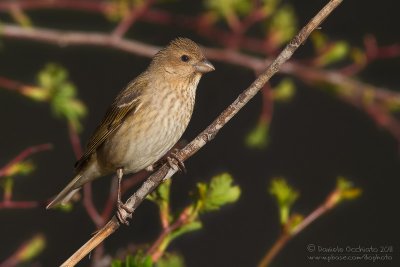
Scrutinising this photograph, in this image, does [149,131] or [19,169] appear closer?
[19,169]

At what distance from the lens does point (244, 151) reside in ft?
21.7

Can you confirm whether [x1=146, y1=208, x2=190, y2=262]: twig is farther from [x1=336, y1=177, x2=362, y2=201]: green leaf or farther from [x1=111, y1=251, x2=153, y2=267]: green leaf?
[x1=336, y1=177, x2=362, y2=201]: green leaf

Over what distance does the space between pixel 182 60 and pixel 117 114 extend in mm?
435

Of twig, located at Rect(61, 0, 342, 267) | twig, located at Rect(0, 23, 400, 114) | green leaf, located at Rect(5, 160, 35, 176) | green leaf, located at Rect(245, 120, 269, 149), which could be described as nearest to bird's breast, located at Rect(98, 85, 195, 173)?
twig, located at Rect(0, 23, 400, 114)

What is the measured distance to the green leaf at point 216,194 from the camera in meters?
2.29

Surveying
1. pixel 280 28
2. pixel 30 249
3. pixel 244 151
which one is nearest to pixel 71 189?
pixel 30 249

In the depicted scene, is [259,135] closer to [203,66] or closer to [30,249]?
[203,66]

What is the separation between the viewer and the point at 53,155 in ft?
20.6

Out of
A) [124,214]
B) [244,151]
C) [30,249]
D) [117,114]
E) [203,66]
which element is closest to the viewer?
[30,249]

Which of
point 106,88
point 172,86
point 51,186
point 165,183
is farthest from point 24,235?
point 165,183

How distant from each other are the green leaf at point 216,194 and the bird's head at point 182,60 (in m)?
1.34

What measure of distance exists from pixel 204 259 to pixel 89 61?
6.96ft

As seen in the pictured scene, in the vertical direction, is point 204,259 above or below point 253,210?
below

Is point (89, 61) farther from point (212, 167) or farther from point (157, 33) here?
point (212, 167)
